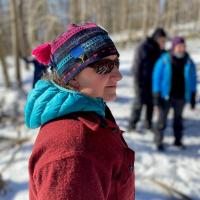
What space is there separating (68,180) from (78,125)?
0.22 metres

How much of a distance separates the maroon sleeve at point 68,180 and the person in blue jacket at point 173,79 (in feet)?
14.5

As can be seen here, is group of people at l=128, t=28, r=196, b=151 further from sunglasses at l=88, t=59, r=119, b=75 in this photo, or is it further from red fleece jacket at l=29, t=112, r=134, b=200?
red fleece jacket at l=29, t=112, r=134, b=200

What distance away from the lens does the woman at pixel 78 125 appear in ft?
4.23

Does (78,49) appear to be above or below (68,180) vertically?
above

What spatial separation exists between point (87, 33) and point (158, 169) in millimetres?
4211

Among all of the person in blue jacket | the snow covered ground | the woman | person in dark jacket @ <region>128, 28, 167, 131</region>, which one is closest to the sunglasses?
the woman

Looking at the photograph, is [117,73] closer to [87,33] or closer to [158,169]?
[87,33]

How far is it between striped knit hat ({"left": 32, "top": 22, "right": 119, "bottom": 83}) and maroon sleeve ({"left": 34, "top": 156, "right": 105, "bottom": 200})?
1.20 feet

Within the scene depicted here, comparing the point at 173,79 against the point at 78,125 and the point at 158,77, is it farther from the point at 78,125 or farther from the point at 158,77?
the point at 78,125

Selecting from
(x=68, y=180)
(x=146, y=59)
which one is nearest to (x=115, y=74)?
(x=68, y=180)

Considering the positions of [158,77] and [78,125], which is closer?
[78,125]

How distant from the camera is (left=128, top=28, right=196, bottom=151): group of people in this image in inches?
221

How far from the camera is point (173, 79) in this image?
18.7 feet

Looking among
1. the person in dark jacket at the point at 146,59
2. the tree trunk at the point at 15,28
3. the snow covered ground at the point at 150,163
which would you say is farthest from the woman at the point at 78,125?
the tree trunk at the point at 15,28
